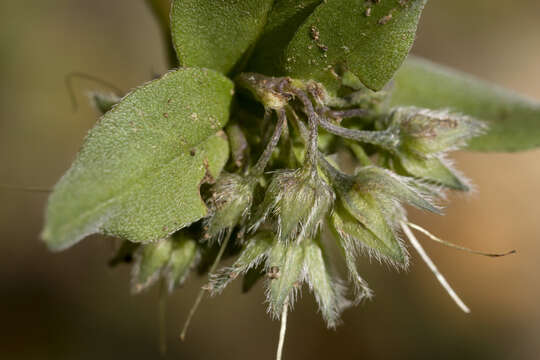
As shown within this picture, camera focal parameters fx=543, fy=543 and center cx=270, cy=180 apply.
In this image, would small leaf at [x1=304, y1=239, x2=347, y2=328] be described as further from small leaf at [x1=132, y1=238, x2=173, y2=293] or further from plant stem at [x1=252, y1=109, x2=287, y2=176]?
small leaf at [x1=132, y1=238, x2=173, y2=293]

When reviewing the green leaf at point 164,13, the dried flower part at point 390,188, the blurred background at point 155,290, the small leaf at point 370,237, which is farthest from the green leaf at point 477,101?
the blurred background at point 155,290

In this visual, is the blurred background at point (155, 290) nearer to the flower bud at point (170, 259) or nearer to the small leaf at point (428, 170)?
the flower bud at point (170, 259)

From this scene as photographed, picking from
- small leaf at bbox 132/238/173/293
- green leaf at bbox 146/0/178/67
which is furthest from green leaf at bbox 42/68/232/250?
green leaf at bbox 146/0/178/67

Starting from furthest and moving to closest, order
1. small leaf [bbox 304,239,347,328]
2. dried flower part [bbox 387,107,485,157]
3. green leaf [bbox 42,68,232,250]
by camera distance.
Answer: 1. dried flower part [bbox 387,107,485,157]
2. small leaf [bbox 304,239,347,328]
3. green leaf [bbox 42,68,232,250]

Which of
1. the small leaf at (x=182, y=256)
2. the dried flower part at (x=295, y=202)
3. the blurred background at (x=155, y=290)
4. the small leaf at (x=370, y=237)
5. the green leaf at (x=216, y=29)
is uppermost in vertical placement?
the green leaf at (x=216, y=29)

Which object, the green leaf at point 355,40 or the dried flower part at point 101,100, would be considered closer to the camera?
the green leaf at point 355,40
